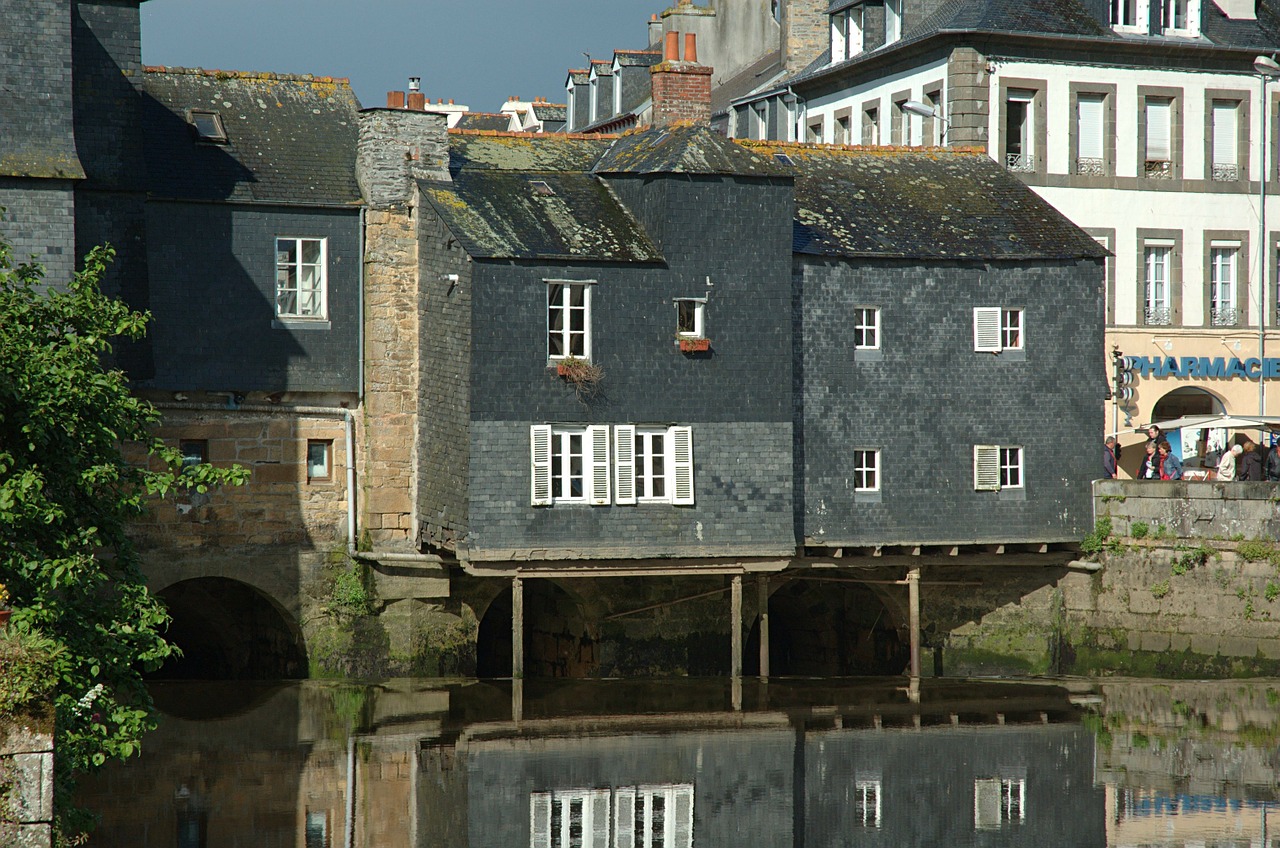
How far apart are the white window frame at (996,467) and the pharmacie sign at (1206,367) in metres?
8.06

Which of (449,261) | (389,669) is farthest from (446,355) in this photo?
(389,669)

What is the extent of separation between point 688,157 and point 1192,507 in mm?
10401

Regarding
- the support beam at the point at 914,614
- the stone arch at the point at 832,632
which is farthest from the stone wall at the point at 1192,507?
the stone arch at the point at 832,632

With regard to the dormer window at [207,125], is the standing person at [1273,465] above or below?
below

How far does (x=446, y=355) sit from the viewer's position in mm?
30562

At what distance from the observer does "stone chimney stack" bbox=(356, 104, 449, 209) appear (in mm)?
31266

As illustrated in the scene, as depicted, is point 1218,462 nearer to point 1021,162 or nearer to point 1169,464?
point 1169,464

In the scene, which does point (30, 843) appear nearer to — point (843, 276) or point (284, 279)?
point (284, 279)

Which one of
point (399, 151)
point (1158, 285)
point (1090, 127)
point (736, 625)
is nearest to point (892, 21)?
point (1090, 127)

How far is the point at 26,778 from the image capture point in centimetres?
1488

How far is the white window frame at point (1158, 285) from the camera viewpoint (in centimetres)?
4000

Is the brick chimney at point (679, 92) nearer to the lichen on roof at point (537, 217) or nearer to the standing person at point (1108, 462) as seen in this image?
the lichen on roof at point (537, 217)

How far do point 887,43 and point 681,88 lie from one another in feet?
35.9

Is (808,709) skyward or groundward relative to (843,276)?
groundward
